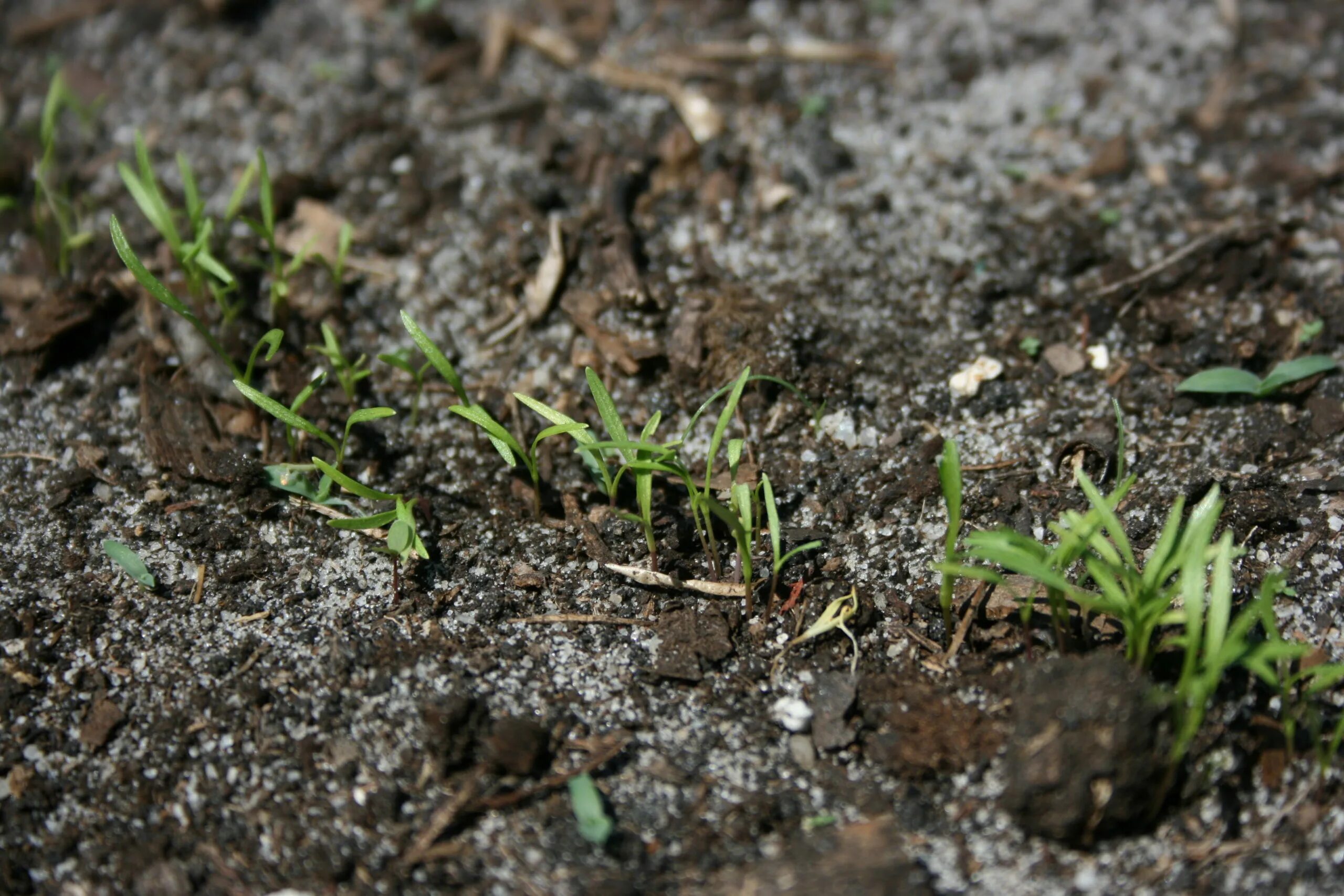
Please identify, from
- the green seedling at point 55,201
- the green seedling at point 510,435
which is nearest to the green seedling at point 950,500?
the green seedling at point 510,435

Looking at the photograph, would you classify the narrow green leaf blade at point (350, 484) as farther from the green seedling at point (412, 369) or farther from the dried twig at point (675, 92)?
the dried twig at point (675, 92)

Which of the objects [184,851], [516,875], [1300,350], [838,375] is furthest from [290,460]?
[1300,350]

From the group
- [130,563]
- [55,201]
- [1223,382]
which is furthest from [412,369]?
[1223,382]

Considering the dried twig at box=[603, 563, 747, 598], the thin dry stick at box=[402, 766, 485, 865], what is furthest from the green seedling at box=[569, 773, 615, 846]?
the dried twig at box=[603, 563, 747, 598]

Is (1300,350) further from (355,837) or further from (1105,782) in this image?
(355,837)

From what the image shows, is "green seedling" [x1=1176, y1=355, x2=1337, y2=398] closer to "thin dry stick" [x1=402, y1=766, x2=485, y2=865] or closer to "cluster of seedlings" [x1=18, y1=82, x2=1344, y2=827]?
"cluster of seedlings" [x1=18, y1=82, x2=1344, y2=827]

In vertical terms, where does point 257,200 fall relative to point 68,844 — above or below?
above
